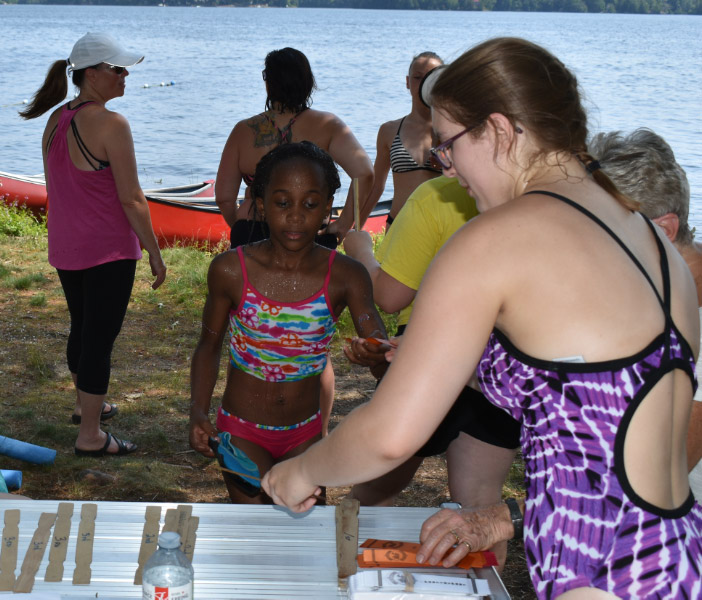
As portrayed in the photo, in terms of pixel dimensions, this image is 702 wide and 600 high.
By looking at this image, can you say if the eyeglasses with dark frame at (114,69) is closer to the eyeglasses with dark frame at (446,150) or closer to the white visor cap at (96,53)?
the white visor cap at (96,53)

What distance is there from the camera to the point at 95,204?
3834mm

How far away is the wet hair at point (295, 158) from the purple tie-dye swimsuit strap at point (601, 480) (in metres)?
1.44

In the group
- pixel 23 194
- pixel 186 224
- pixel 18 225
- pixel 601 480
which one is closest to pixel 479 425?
pixel 601 480

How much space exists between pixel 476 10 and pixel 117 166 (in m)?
82.1

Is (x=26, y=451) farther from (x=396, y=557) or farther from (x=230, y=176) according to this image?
(x=396, y=557)

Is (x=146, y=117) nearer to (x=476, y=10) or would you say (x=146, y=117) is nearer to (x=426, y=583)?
(x=426, y=583)

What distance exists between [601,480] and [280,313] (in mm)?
1503

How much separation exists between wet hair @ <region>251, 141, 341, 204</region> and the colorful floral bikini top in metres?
0.27

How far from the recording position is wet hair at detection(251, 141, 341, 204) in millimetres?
2697

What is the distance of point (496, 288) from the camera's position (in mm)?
1286

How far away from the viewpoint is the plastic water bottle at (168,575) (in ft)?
4.62

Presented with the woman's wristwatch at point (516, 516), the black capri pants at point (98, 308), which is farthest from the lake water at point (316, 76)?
the black capri pants at point (98, 308)

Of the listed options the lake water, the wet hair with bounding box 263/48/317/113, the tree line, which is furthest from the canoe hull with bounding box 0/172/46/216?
the tree line

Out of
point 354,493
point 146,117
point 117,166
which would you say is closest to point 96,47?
point 117,166
